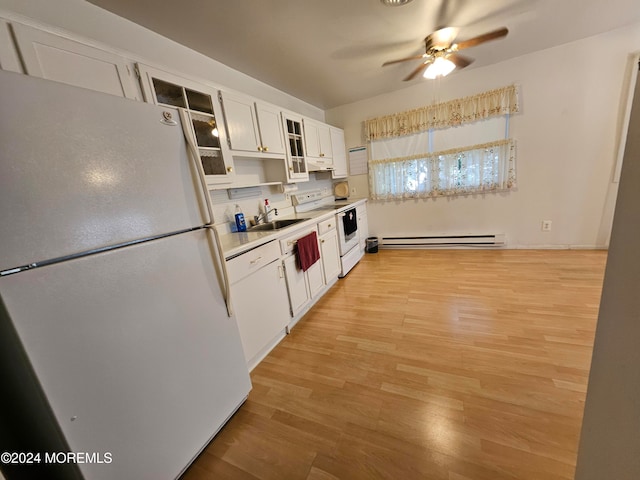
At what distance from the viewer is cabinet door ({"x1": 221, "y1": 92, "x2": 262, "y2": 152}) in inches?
77.2

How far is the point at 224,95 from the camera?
1.92 metres

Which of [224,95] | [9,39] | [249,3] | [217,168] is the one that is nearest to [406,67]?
[249,3]

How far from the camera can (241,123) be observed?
6.81 feet

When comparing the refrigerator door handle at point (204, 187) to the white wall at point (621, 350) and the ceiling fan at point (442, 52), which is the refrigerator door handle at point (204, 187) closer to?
the white wall at point (621, 350)

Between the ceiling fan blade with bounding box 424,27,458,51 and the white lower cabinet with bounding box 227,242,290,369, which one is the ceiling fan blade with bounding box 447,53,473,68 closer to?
the ceiling fan blade with bounding box 424,27,458,51

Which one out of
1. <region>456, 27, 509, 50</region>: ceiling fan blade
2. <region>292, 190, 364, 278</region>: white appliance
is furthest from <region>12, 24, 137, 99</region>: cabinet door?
<region>456, 27, 509, 50</region>: ceiling fan blade

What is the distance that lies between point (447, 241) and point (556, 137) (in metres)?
1.80

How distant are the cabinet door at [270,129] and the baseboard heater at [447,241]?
8.32 ft

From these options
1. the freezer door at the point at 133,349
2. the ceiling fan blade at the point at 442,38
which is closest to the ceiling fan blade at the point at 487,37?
the ceiling fan blade at the point at 442,38

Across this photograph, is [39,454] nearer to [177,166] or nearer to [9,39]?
[177,166]

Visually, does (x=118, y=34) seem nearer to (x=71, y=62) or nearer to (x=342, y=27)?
(x=71, y=62)

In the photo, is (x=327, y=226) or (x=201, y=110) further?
(x=327, y=226)

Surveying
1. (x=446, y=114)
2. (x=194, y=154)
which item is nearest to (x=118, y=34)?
(x=194, y=154)

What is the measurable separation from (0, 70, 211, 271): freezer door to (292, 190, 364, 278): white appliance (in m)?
2.21
